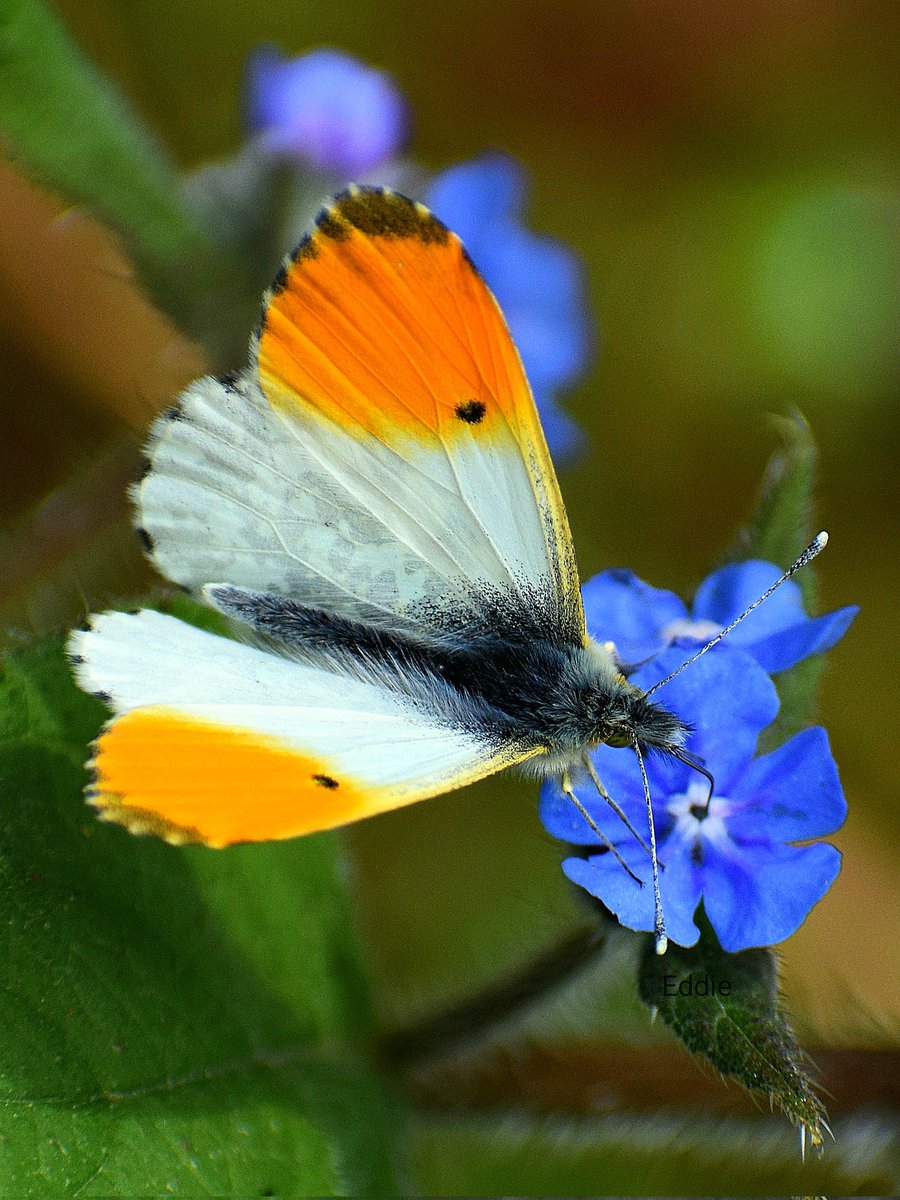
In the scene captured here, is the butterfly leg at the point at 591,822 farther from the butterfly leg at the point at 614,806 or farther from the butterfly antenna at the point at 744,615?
the butterfly antenna at the point at 744,615

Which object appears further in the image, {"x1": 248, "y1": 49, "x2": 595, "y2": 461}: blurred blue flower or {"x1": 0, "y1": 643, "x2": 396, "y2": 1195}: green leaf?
{"x1": 248, "y1": 49, "x2": 595, "y2": 461}: blurred blue flower

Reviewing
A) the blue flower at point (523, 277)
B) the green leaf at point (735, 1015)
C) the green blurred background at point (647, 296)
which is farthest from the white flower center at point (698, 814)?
the green blurred background at point (647, 296)

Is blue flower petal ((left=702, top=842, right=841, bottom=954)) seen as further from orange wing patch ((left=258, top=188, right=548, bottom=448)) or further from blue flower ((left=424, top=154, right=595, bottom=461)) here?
blue flower ((left=424, top=154, right=595, bottom=461))

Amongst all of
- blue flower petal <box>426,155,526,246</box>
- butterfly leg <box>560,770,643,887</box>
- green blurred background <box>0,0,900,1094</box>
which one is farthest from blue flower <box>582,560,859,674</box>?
green blurred background <box>0,0,900,1094</box>

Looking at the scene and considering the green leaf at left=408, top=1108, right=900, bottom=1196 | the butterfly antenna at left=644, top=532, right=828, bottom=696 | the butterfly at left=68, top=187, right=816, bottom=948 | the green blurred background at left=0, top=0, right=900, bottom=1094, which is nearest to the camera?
the butterfly at left=68, top=187, right=816, bottom=948

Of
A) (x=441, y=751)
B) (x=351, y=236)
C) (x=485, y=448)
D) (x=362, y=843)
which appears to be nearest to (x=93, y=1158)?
(x=441, y=751)

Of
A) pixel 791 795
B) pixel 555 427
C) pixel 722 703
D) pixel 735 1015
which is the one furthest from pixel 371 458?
pixel 555 427

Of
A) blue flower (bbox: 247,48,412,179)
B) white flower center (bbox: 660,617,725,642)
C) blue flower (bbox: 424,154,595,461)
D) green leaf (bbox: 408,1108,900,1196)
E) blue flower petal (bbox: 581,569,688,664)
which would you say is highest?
blue flower (bbox: 247,48,412,179)
